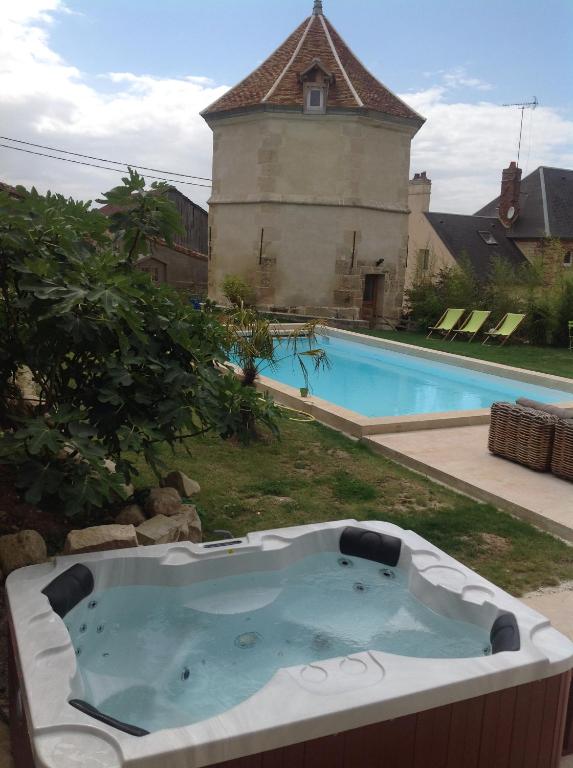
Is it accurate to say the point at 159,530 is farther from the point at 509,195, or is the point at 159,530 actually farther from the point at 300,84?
the point at 509,195

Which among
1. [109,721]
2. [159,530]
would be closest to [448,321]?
[159,530]

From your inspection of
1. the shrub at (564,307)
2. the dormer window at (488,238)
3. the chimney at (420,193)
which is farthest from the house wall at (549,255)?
the chimney at (420,193)

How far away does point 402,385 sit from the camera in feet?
41.1

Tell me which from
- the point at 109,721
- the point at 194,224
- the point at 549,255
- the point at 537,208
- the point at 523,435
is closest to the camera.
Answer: the point at 109,721

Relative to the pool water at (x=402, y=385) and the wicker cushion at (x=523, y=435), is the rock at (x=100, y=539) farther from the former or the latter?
the pool water at (x=402, y=385)

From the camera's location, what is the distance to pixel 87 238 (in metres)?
4.53

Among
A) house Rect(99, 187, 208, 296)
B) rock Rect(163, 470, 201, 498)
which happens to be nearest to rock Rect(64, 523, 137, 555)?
rock Rect(163, 470, 201, 498)

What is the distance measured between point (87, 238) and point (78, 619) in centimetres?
257

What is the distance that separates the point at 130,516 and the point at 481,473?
3504 millimetres

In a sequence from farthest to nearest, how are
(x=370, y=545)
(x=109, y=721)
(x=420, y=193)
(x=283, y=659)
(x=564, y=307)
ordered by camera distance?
1. (x=420, y=193)
2. (x=564, y=307)
3. (x=370, y=545)
4. (x=283, y=659)
5. (x=109, y=721)

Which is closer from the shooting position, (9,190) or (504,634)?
(504,634)

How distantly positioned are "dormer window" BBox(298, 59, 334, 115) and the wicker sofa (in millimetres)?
15946

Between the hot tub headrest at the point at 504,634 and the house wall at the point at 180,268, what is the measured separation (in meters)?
21.2

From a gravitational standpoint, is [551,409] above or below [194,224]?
below
